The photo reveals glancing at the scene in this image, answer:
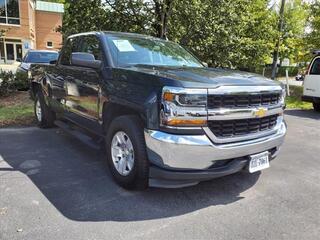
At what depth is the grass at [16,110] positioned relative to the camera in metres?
7.50

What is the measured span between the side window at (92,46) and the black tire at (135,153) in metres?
1.19

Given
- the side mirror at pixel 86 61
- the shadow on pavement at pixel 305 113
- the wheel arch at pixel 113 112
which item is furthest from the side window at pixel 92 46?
the shadow on pavement at pixel 305 113

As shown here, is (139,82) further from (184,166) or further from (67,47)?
(67,47)

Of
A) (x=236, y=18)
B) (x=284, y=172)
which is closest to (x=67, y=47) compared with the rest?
(x=284, y=172)

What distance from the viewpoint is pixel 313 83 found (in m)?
11.0

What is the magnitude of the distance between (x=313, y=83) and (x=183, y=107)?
29.5ft

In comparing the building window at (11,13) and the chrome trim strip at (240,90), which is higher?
the building window at (11,13)

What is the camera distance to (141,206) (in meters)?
3.71

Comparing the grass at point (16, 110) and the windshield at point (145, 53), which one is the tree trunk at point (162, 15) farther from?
the windshield at point (145, 53)

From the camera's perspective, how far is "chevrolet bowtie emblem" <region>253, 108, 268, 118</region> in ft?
12.8

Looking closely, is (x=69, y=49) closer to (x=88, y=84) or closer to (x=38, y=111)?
(x=88, y=84)

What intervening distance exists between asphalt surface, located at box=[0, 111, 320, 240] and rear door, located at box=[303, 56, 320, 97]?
6.18 meters

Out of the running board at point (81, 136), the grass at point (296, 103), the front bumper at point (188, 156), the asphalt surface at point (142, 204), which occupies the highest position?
the front bumper at point (188, 156)

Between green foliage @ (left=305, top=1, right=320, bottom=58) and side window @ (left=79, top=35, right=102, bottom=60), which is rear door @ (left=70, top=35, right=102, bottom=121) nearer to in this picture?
side window @ (left=79, top=35, right=102, bottom=60)
